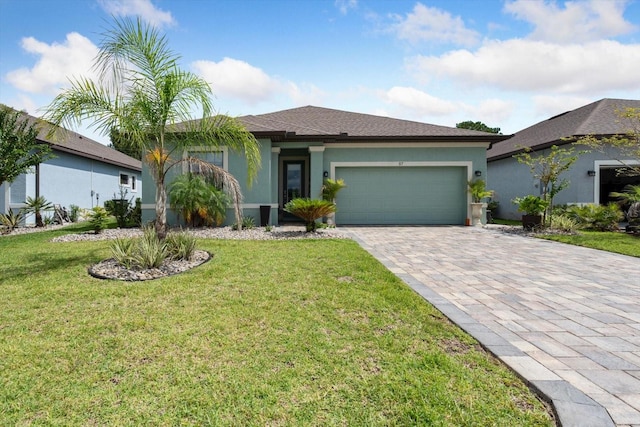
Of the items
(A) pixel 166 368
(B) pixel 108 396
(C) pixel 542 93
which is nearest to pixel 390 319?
(A) pixel 166 368

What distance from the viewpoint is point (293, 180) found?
14133 millimetres

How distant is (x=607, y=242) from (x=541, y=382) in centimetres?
879

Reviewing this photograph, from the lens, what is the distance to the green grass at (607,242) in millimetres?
7155

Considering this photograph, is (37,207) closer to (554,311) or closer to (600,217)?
(554,311)

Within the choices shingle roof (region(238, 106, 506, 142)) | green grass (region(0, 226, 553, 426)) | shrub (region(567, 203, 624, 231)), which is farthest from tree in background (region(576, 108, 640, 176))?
green grass (region(0, 226, 553, 426))

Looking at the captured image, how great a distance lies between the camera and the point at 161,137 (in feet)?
19.0

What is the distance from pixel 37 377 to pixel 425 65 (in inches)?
562

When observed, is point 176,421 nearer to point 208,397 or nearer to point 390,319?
point 208,397

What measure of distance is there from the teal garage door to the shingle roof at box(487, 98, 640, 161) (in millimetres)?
3976

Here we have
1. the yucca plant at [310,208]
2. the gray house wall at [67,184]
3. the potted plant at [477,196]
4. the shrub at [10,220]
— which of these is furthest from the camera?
the gray house wall at [67,184]

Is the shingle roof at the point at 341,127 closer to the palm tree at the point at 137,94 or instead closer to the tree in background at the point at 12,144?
the palm tree at the point at 137,94

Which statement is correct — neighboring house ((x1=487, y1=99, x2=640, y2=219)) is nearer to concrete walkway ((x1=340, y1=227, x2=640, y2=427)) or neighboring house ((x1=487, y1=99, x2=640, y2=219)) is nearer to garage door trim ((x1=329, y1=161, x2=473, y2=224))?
garage door trim ((x1=329, y1=161, x2=473, y2=224))

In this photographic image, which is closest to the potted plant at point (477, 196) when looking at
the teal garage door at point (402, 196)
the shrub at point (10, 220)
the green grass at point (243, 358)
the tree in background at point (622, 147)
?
the teal garage door at point (402, 196)

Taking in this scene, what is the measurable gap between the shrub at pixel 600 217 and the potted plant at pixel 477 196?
125 inches
